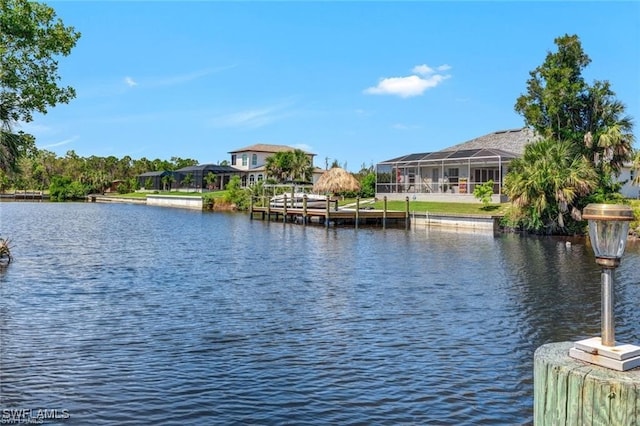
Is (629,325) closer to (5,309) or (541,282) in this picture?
(541,282)

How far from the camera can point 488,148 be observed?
54062 mm

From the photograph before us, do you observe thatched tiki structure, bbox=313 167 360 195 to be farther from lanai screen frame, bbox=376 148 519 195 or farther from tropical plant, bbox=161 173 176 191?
tropical plant, bbox=161 173 176 191

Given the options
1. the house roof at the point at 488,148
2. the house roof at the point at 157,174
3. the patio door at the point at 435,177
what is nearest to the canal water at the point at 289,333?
the house roof at the point at 488,148

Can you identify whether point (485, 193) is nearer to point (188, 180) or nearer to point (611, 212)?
point (611, 212)

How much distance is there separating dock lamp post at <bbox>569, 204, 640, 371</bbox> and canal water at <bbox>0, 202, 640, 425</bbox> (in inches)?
167

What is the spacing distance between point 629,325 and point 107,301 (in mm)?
12426

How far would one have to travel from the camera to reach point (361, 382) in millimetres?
8750

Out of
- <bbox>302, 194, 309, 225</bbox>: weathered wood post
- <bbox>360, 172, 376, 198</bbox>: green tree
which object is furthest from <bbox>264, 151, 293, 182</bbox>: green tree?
<bbox>302, 194, 309, 225</bbox>: weathered wood post

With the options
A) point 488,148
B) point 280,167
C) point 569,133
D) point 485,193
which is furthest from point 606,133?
point 280,167

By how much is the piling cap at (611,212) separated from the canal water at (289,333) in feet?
15.1

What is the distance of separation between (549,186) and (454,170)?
1971cm

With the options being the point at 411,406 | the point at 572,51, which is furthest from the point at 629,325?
the point at 572,51

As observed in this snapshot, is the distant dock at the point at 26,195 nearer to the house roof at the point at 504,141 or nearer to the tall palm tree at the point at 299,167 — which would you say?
the tall palm tree at the point at 299,167

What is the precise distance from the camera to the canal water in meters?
7.87
